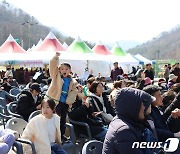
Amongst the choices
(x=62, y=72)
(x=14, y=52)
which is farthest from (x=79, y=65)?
(x=62, y=72)

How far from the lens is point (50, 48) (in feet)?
49.0

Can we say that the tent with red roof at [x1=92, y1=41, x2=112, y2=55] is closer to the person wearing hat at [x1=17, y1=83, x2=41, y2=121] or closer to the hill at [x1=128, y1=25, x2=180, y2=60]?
the person wearing hat at [x1=17, y1=83, x2=41, y2=121]

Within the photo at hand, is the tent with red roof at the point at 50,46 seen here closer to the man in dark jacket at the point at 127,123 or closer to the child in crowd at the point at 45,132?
the child in crowd at the point at 45,132

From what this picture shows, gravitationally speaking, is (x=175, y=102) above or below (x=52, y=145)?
above

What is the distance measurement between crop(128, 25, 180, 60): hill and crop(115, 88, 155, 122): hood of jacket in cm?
10899

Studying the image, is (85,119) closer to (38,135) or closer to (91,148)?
(38,135)

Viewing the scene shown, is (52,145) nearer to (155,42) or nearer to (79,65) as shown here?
(79,65)

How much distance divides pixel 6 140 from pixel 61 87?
2025mm

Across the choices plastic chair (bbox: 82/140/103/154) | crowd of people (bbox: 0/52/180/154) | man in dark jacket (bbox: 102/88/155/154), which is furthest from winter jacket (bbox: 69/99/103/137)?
man in dark jacket (bbox: 102/88/155/154)

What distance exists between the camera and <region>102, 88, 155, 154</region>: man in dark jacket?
219 centimetres

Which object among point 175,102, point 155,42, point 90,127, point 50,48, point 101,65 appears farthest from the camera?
point 155,42

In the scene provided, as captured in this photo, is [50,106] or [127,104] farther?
[50,106]

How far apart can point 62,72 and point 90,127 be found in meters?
0.95

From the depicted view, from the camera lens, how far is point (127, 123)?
2238mm
